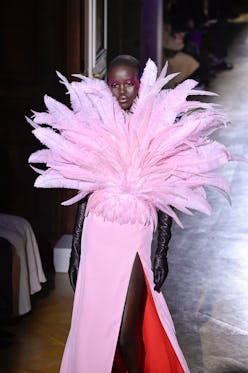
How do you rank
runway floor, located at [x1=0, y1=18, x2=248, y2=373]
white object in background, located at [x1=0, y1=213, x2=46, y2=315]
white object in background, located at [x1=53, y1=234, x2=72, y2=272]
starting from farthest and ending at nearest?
white object in background, located at [x1=53, y1=234, x2=72, y2=272] → white object in background, located at [x1=0, y1=213, x2=46, y2=315] → runway floor, located at [x1=0, y1=18, x2=248, y2=373]

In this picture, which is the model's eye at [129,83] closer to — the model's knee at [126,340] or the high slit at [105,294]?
the high slit at [105,294]

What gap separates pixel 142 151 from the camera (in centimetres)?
371

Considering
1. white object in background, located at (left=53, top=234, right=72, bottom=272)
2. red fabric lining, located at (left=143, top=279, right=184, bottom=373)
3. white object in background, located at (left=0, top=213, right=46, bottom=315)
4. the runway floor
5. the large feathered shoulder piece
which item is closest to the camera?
the large feathered shoulder piece

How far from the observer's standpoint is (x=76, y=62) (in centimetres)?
613

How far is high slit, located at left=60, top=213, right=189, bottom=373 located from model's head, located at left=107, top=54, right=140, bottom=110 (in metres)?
0.52

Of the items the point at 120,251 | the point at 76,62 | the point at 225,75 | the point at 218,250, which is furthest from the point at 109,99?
the point at 225,75

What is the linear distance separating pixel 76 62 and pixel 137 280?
262 cm

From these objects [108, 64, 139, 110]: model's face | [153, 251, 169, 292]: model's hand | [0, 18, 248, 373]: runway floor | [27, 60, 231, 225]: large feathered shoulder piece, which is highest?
[108, 64, 139, 110]: model's face

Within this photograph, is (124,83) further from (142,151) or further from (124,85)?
(142,151)

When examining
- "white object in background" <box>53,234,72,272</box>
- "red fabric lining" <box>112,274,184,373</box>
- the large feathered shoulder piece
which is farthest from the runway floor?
the large feathered shoulder piece

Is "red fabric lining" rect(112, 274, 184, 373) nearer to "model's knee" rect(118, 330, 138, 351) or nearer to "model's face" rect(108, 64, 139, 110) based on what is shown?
"model's knee" rect(118, 330, 138, 351)

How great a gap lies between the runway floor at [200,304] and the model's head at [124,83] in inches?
57.8

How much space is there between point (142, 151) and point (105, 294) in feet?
2.08

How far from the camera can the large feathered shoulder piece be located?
3730 mm
